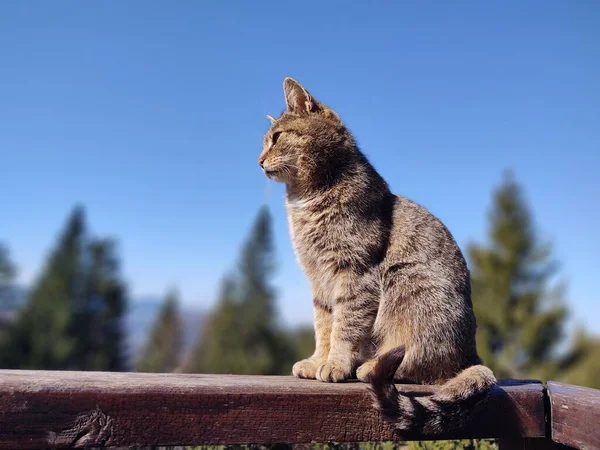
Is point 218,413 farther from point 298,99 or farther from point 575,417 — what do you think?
point 298,99

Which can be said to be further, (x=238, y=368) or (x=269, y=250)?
(x=269, y=250)

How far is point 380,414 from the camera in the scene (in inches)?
64.3

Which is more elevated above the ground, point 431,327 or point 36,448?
point 431,327

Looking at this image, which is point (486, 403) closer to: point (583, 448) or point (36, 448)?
point (583, 448)

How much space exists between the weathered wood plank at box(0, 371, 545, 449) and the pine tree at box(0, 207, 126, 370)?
77.9ft

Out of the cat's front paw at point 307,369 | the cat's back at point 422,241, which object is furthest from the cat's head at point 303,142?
the cat's front paw at point 307,369

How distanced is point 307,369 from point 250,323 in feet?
85.2

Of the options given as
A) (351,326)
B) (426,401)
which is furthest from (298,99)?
(426,401)

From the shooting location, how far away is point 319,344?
2439 mm

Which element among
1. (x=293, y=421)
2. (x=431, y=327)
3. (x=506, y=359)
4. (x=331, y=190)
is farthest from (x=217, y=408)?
(x=506, y=359)

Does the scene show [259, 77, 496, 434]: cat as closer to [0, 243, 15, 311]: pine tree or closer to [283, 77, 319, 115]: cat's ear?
[283, 77, 319, 115]: cat's ear

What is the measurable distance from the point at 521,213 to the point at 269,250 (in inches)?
609

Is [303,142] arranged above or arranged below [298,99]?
below

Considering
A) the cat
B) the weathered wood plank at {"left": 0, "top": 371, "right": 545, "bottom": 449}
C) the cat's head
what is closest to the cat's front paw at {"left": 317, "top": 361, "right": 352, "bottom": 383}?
the cat
